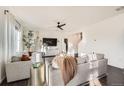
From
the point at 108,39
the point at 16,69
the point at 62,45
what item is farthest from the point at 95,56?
the point at 16,69

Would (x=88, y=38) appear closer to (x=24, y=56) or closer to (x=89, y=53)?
(x=89, y=53)

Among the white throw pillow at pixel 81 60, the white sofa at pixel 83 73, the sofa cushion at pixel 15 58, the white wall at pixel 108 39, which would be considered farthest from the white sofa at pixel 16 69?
the white wall at pixel 108 39

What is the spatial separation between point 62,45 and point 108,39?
1.67 meters

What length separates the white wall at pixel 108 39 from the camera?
3.09 meters

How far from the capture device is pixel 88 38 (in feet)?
10.2

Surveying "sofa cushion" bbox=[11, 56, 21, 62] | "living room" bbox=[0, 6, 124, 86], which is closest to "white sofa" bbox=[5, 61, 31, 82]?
"living room" bbox=[0, 6, 124, 86]

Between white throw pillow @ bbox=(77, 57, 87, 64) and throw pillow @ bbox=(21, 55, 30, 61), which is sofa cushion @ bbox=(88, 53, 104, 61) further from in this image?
throw pillow @ bbox=(21, 55, 30, 61)

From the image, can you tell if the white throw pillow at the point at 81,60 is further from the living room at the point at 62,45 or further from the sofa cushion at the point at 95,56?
the sofa cushion at the point at 95,56

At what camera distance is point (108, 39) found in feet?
12.2

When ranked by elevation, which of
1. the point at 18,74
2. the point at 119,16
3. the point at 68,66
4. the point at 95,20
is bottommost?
the point at 18,74

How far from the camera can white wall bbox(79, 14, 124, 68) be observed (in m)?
3.09
